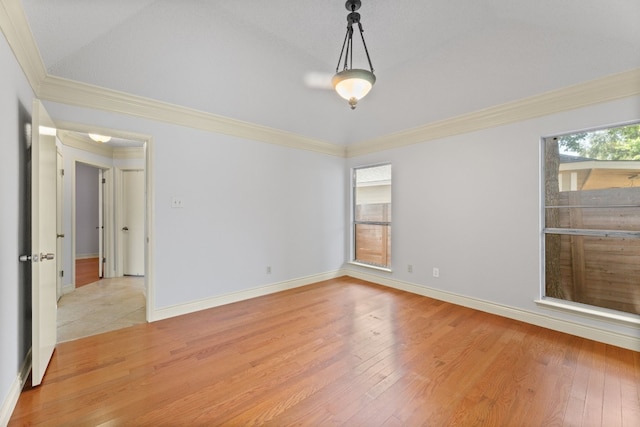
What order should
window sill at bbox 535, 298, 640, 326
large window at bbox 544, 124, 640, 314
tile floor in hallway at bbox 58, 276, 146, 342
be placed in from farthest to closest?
tile floor in hallway at bbox 58, 276, 146, 342 → large window at bbox 544, 124, 640, 314 → window sill at bbox 535, 298, 640, 326

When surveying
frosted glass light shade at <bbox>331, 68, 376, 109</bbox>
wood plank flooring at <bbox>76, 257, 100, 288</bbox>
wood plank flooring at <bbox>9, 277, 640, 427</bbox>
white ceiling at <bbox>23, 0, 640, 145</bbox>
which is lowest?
wood plank flooring at <bbox>9, 277, 640, 427</bbox>

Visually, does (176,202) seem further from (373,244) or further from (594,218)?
(594,218)

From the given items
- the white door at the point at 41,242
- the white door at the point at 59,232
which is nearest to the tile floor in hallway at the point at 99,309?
the white door at the point at 59,232

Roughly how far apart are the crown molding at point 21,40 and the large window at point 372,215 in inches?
165

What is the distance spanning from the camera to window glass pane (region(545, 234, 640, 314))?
8.57ft

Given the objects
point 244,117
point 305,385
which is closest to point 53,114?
point 244,117

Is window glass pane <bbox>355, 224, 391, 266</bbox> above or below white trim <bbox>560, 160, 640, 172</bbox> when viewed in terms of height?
below

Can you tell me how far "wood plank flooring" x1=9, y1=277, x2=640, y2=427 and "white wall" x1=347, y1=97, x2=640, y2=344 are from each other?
51cm

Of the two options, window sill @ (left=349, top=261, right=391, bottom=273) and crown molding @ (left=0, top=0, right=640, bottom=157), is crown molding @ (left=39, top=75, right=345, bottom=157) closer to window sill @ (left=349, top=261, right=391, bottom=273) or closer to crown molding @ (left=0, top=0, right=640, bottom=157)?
crown molding @ (left=0, top=0, right=640, bottom=157)

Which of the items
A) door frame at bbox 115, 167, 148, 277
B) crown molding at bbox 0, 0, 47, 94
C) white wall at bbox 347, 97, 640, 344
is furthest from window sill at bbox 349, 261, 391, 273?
crown molding at bbox 0, 0, 47, 94

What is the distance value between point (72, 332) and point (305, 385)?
8.35 ft

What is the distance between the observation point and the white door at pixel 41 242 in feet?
6.02

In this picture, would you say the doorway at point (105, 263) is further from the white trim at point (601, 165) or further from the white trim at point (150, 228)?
the white trim at point (601, 165)

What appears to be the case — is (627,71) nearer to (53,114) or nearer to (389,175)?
(389,175)
